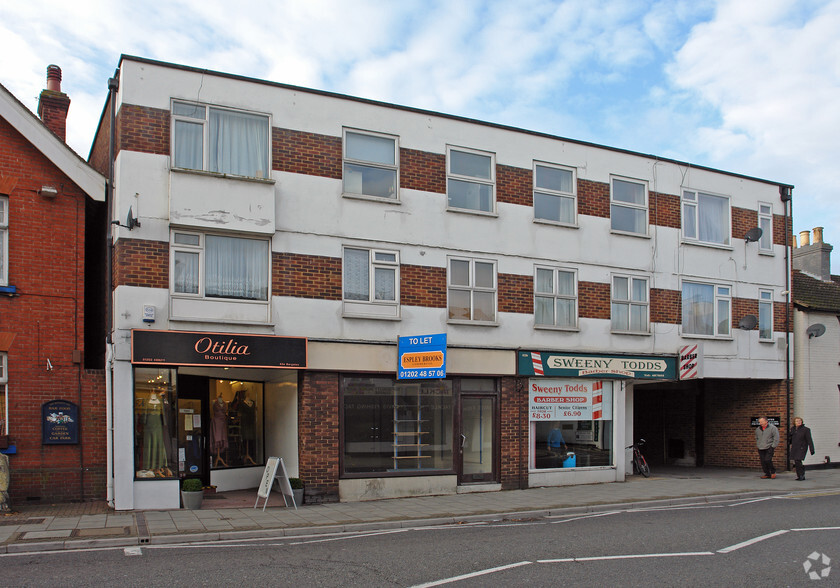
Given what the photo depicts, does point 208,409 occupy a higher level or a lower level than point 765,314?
lower

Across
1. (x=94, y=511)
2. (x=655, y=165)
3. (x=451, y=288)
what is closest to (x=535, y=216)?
(x=451, y=288)

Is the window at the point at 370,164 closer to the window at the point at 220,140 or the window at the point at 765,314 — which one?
the window at the point at 220,140

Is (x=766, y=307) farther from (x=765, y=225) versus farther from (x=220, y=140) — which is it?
(x=220, y=140)

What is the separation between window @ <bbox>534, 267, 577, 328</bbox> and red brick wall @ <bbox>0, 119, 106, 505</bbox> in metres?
9.79

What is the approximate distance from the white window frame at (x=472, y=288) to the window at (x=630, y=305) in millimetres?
3490

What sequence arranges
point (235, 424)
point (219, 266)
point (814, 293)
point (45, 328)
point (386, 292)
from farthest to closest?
1. point (814, 293)
2. point (235, 424)
3. point (386, 292)
4. point (219, 266)
5. point (45, 328)

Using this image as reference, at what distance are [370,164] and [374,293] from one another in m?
2.79

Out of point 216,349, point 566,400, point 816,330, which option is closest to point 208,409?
point 216,349

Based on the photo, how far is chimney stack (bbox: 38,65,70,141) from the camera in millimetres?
16578

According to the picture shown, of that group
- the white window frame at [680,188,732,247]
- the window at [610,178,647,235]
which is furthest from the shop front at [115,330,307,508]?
the white window frame at [680,188,732,247]

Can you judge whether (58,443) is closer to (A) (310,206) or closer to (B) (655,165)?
(A) (310,206)

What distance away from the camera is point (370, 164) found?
1638 centimetres

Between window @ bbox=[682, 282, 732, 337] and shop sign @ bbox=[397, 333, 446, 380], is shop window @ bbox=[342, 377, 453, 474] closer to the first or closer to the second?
shop sign @ bbox=[397, 333, 446, 380]

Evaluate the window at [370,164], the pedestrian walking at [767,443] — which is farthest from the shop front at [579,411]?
the window at [370,164]
